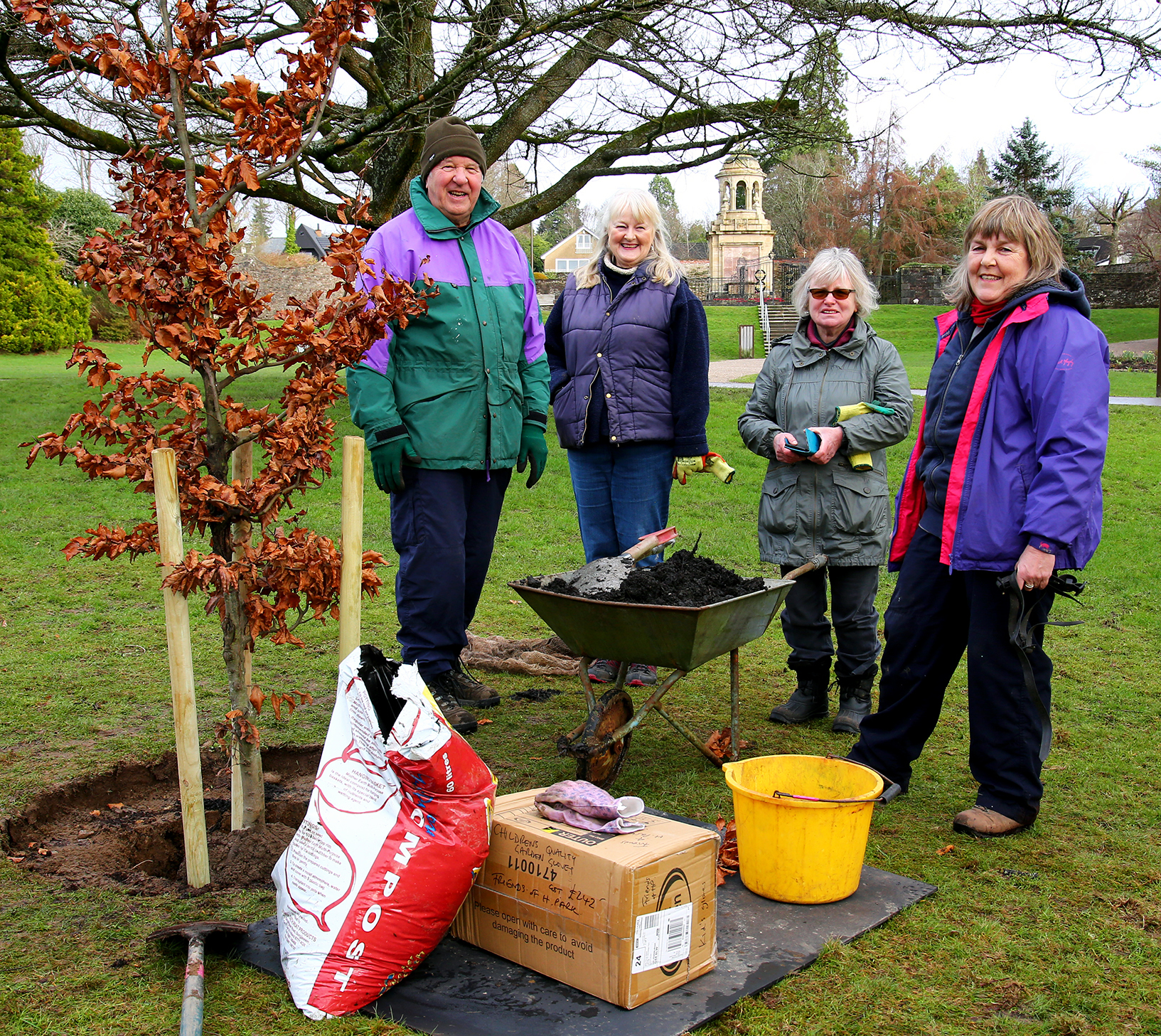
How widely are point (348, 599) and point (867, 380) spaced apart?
2213 millimetres

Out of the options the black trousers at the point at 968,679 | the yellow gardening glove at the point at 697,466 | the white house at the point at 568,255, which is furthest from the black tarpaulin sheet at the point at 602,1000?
the white house at the point at 568,255

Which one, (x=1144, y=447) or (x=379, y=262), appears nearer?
(x=379, y=262)

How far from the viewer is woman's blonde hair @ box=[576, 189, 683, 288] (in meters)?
4.03

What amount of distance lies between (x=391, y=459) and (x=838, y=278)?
1773 millimetres

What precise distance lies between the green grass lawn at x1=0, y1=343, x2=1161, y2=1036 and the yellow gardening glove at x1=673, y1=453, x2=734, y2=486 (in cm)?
99

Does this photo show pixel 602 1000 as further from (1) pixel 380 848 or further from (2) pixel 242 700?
(2) pixel 242 700

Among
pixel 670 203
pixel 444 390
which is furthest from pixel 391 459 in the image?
pixel 670 203

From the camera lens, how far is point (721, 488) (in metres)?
9.55

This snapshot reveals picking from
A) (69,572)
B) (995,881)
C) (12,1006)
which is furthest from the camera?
(69,572)

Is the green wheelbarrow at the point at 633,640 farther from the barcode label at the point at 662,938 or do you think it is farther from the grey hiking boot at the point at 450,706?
A: the barcode label at the point at 662,938

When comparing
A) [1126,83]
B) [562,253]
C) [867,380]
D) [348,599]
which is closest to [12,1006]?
[348,599]

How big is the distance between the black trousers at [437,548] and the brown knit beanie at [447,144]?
1.14 m

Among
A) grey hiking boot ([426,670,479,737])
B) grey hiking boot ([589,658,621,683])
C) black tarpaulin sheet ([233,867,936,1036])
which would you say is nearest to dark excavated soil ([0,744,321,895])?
black tarpaulin sheet ([233,867,936,1036])

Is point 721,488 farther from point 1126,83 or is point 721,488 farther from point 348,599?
point 348,599
